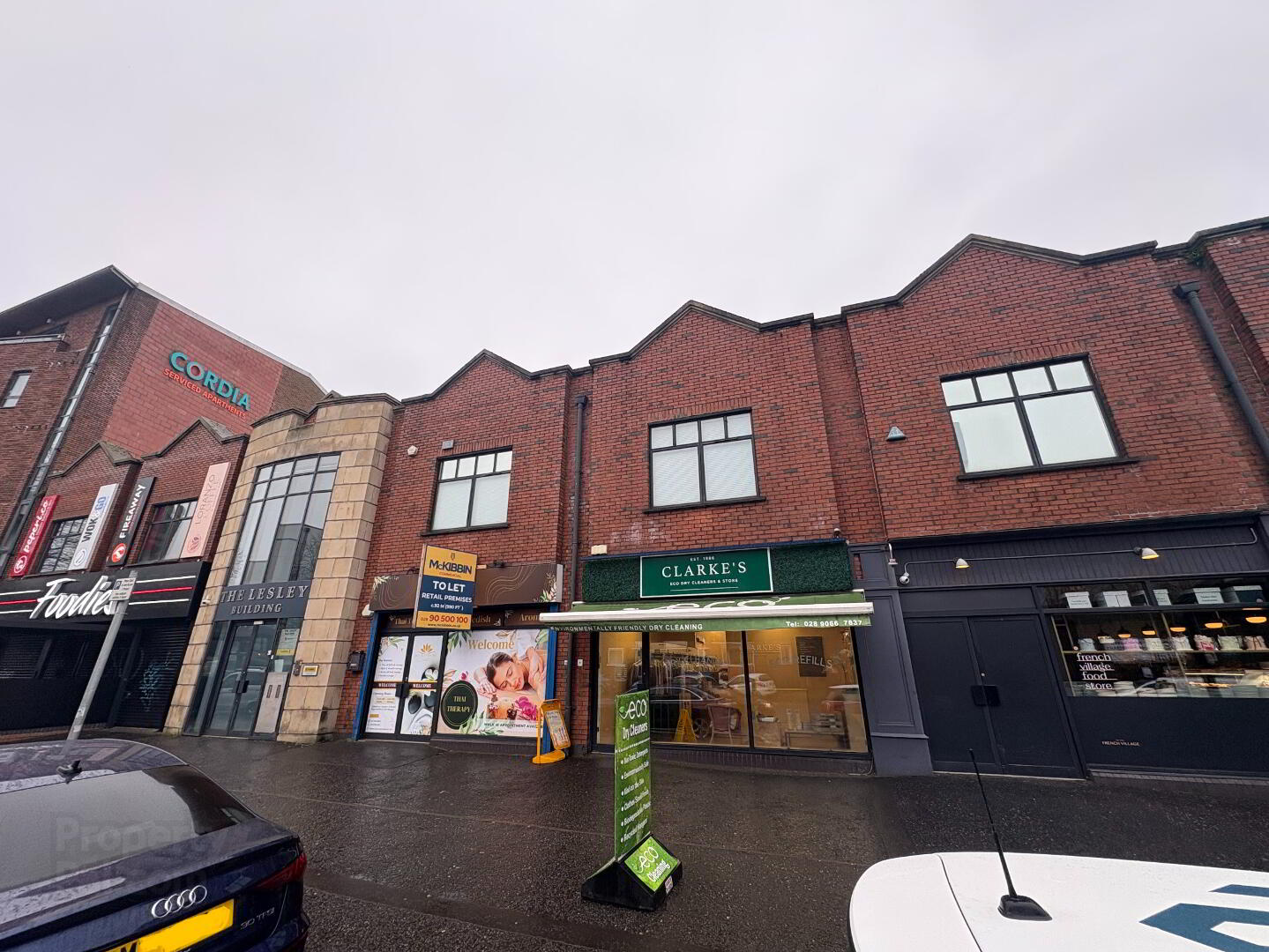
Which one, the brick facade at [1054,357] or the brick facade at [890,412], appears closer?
the brick facade at [1054,357]

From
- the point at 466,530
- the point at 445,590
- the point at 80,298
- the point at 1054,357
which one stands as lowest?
the point at 445,590

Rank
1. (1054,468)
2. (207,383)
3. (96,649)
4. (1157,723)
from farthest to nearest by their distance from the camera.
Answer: (207,383)
(96,649)
(1054,468)
(1157,723)

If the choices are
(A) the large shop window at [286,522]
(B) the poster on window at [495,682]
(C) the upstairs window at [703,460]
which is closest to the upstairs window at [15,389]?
(A) the large shop window at [286,522]

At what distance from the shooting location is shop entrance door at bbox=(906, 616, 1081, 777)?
718 centimetres

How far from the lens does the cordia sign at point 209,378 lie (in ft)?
72.0

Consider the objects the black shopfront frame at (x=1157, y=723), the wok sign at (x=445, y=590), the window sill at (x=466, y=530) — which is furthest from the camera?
the window sill at (x=466, y=530)

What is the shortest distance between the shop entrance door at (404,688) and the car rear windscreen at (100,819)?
8487 millimetres

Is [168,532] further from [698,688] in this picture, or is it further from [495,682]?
[698,688]

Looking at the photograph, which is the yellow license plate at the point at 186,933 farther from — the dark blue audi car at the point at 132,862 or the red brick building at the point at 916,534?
the red brick building at the point at 916,534

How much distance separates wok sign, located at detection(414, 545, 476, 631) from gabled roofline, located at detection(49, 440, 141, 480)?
1569 cm

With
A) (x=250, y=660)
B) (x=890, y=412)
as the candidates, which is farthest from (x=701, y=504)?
(x=250, y=660)

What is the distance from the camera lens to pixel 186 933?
2.20 metres

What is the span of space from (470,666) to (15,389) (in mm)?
26776

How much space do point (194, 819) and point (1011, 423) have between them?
1110 centimetres
